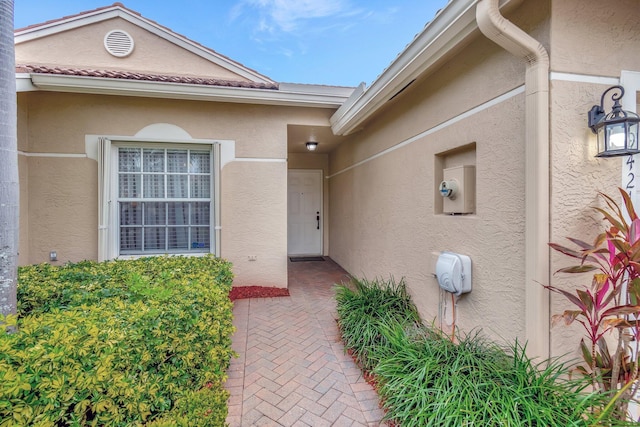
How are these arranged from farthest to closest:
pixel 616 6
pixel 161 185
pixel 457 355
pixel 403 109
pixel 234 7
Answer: pixel 234 7, pixel 161 185, pixel 403 109, pixel 457 355, pixel 616 6

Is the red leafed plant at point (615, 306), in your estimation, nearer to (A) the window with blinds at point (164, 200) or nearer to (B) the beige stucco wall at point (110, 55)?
(A) the window with blinds at point (164, 200)

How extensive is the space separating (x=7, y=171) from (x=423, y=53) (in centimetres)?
376

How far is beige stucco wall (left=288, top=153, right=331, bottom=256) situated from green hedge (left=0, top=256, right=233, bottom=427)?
611 cm

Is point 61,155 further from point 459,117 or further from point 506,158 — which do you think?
point 506,158

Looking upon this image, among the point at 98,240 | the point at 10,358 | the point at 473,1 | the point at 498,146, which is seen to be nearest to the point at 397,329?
the point at 498,146

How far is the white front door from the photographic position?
872 centimetres

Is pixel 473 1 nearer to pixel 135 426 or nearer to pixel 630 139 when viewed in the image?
pixel 630 139

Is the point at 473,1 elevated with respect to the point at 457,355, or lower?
elevated

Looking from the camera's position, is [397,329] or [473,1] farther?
[397,329]

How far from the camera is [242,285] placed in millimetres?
5398

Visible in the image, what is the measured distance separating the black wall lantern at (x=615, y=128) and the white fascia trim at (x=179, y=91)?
387cm

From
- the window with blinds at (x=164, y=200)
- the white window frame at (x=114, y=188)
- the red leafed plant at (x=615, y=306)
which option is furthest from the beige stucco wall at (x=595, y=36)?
the window with blinds at (x=164, y=200)

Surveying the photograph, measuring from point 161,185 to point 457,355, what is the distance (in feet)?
16.9

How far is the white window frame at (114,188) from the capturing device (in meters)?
4.72
